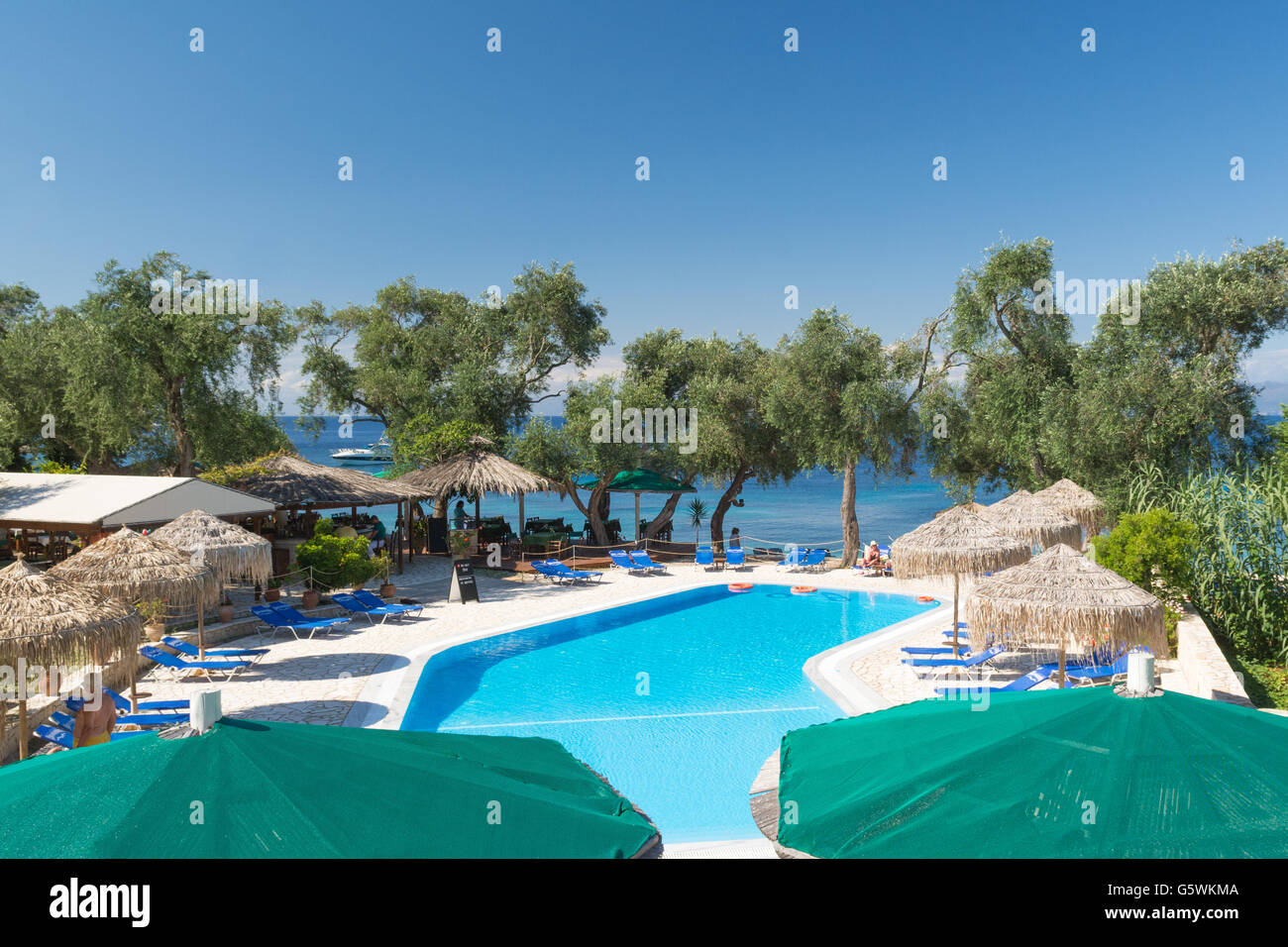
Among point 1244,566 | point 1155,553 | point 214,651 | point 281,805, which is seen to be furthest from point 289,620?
point 1244,566

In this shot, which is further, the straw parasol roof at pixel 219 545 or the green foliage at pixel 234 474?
the green foliage at pixel 234 474

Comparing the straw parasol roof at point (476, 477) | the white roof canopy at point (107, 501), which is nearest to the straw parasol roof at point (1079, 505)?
the straw parasol roof at point (476, 477)

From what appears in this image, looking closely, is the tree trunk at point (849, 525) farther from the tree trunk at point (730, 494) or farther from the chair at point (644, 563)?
the chair at point (644, 563)

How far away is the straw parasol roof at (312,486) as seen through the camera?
2045 cm

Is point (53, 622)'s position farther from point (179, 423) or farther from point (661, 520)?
point (661, 520)

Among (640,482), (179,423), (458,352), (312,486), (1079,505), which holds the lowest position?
(1079,505)

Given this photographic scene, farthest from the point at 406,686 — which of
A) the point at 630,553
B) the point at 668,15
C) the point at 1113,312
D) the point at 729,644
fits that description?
the point at 1113,312

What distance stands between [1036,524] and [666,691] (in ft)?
27.5

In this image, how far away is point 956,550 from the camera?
13047mm

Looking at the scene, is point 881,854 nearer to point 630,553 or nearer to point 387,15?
point 387,15

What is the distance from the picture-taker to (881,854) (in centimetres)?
346

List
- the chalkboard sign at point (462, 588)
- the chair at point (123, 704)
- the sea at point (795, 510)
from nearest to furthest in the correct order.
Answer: the chair at point (123, 704) → the chalkboard sign at point (462, 588) → the sea at point (795, 510)

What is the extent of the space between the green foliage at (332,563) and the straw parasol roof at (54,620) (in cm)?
913

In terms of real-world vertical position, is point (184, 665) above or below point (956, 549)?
below
